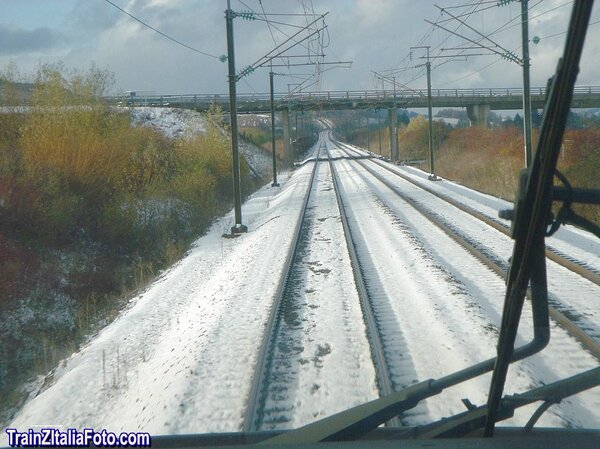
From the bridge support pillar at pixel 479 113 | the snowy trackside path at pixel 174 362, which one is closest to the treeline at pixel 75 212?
the snowy trackside path at pixel 174 362

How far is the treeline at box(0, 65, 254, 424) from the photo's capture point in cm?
1527

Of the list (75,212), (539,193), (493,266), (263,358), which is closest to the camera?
(539,193)

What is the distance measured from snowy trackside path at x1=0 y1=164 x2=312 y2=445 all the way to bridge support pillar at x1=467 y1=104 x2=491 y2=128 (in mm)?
49755

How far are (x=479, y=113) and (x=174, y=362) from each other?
57.7 meters

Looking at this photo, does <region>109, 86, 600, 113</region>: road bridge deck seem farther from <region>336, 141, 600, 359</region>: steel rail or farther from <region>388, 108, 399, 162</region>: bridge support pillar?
<region>336, 141, 600, 359</region>: steel rail

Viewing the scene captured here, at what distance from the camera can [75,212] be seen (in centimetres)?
2119

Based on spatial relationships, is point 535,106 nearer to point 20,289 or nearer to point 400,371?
point 20,289

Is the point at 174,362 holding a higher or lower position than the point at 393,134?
lower

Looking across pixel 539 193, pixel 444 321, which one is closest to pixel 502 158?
pixel 444 321

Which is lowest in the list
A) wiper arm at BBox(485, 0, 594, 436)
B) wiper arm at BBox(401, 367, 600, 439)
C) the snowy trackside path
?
the snowy trackside path

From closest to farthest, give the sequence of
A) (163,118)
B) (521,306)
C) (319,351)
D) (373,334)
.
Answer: (521,306) < (319,351) < (373,334) < (163,118)

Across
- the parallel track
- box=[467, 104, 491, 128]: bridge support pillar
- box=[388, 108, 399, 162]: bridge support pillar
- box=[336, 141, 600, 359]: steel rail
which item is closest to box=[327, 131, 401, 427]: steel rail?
the parallel track

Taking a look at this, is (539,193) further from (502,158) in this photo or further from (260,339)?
(502,158)

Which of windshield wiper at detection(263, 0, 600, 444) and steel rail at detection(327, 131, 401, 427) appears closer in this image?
windshield wiper at detection(263, 0, 600, 444)
